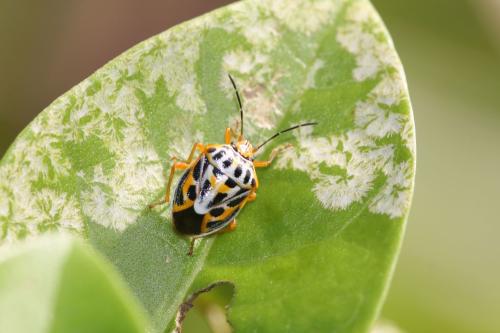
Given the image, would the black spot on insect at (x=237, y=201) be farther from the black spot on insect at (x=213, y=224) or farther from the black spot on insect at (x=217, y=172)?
the black spot on insect at (x=217, y=172)

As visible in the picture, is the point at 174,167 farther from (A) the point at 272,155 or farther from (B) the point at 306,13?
(B) the point at 306,13

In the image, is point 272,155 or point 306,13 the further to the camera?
point 306,13

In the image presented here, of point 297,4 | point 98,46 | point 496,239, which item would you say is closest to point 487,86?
point 496,239

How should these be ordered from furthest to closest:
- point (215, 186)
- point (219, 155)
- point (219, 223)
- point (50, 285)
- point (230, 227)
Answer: point (215, 186) → point (219, 155) → point (219, 223) → point (230, 227) → point (50, 285)

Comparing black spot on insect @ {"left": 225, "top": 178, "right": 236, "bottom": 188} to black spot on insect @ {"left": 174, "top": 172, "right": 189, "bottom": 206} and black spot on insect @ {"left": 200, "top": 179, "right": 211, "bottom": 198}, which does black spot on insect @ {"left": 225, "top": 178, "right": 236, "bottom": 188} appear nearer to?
black spot on insect @ {"left": 200, "top": 179, "right": 211, "bottom": 198}

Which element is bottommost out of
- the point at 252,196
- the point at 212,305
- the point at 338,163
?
the point at 212,305

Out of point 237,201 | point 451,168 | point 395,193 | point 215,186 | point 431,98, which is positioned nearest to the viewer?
point 395,193

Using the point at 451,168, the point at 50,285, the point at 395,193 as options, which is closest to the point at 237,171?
the point at 395,193

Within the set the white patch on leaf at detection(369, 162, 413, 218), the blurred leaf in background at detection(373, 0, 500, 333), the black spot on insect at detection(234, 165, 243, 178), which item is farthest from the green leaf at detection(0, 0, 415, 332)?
the blurred leaf in background at detection(373, 0, 500, 333)
